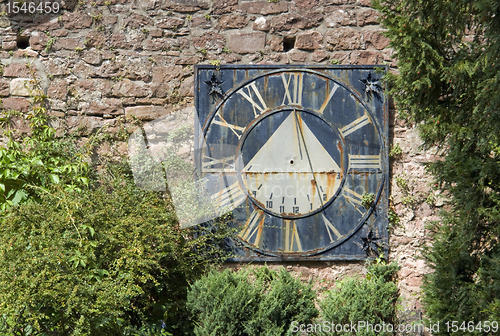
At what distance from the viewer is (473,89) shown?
267cm

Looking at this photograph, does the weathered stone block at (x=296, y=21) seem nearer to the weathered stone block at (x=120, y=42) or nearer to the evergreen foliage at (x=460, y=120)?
the evergreen foliage at (x=460, y=120)

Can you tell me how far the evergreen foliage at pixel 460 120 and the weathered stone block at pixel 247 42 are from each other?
4.21 ft

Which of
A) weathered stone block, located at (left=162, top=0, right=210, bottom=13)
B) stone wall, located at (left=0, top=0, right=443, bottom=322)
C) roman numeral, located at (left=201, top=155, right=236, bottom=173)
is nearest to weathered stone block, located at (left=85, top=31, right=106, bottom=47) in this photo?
stone wall, located at (left=0, top=0, right=443, bottom=322)

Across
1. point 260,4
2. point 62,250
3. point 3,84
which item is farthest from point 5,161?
point 260,4

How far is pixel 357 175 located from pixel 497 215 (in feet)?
4.68

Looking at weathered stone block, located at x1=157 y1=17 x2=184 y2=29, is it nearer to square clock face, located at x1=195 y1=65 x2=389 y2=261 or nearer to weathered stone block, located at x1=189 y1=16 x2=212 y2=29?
weathered stone block, located at x1=189 y1=16 x2=212 y2=29

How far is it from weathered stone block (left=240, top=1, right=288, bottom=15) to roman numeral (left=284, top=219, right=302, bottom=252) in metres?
1.80

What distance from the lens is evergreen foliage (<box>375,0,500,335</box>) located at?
2508mm

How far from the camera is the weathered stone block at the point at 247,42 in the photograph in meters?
3.90

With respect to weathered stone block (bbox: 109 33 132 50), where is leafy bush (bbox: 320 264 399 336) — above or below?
below

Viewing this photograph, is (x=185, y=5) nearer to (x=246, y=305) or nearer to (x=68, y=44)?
(x=68, y=44)

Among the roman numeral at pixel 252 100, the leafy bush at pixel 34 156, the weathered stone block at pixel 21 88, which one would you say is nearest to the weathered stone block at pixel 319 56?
the roman numeral at pixel 252 100

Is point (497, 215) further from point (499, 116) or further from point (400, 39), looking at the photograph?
point (400, 39)

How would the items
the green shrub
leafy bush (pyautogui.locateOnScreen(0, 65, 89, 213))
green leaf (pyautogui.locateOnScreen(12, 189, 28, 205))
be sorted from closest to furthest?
1. the green shrub
2. green leaf (pyautogui.locateOnScreen(12, 189, 28, 205))
3. leafy bush (pyautogui.locateOnScreen(0, 65, 89, 213))
